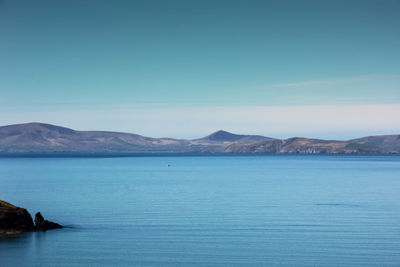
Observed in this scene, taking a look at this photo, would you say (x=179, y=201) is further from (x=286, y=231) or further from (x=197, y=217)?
(x=286, y=231)

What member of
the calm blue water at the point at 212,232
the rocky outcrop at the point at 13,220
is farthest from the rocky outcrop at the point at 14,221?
the calm blue water at the point at 212,232

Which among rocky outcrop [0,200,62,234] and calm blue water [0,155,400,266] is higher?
rocky outcrop [0,200,62,234]

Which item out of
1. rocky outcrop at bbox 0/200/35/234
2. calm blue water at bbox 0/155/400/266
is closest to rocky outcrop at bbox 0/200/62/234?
rocky outcrop at bbox 0/200/35/234

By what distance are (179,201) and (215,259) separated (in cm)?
2725

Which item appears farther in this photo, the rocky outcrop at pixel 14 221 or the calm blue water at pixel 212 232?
the rocky outcrop at pixel 14 221

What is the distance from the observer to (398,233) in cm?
3116

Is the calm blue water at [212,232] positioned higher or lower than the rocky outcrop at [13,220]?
lower

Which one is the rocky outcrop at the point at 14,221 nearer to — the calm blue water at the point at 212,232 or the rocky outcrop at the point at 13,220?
the rocky outcrop at the point at 13,220

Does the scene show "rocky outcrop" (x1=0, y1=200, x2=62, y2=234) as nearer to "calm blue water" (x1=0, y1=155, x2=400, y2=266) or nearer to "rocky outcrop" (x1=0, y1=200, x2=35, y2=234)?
"rocky outcrop" (x1=0, y1=200, x2=35, y2=234)

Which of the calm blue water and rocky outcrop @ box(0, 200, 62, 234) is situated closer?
the calm blue water

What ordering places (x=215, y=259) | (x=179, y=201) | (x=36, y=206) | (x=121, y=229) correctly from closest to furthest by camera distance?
(x=215, y=259) → (x=121, y=229) → (x=36, y=206) → (x=179, y=201)

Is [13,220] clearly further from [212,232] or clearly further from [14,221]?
[212,232]

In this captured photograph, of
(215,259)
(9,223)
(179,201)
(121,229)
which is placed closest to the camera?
(215,259)

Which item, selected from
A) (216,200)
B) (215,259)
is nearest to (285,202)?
(216,200)
